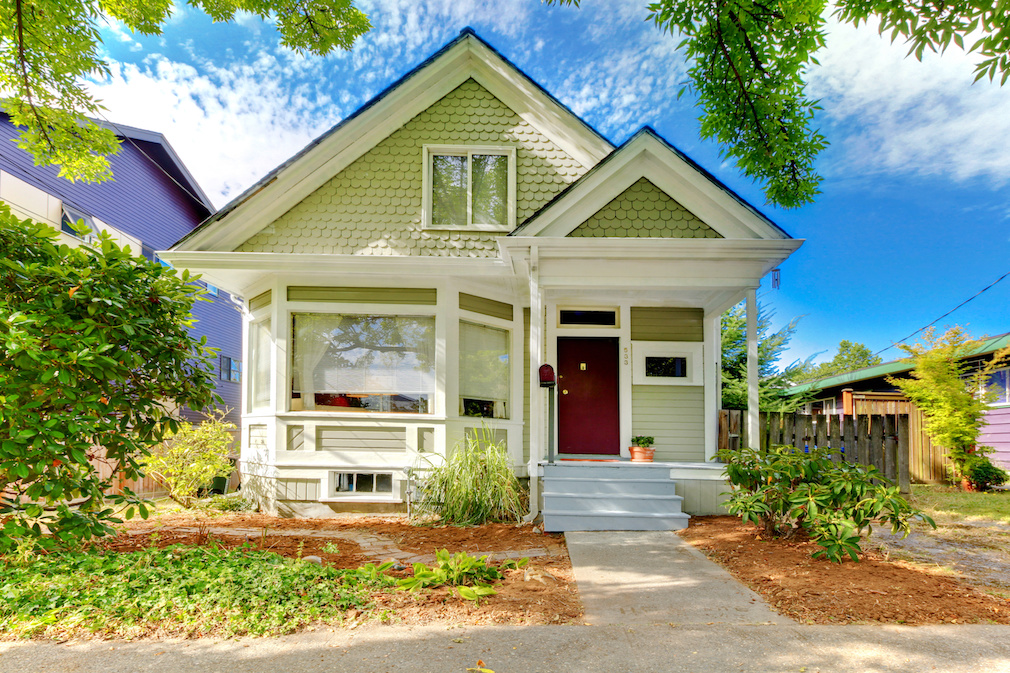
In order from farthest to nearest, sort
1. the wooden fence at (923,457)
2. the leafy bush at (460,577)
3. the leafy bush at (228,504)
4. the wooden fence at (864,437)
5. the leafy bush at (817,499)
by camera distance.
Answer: the wooden fence at (923,457), the leafy bush at (228,504), the wooden fence at (864,437), the leafy bush at (817,499), the leafy bush at (460,577)

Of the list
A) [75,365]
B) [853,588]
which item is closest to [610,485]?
[853,588]

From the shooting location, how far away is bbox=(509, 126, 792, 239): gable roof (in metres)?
6.54

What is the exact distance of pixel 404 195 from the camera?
8.14 m

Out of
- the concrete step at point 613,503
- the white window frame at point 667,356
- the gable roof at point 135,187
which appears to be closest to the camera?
the concrete step at point 613,503

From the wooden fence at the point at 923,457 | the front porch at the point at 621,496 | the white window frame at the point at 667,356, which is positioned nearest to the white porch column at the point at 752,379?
the front porch at the point at 621,496

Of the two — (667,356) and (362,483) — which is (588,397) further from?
(362,483)

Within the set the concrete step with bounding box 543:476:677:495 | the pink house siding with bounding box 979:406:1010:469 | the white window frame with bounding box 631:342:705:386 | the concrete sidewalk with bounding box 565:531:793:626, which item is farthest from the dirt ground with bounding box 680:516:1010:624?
the pink house siding with bounding box 979:406:1010:469

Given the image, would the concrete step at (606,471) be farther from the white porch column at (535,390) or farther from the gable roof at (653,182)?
the gable roof at (653,182)

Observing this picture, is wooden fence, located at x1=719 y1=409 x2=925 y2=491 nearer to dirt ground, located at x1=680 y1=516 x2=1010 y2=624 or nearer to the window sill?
dirt ground, located at x1=680 y1=516 x2=1010 y2=624

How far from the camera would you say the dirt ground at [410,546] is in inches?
137

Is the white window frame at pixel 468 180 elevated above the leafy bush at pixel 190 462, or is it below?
above

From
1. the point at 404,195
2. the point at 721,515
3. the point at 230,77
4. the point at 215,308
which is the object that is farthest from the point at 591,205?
the point at 215,308

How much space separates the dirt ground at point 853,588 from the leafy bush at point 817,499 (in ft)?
0.63

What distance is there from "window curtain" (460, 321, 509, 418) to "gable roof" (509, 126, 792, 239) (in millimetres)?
1990
